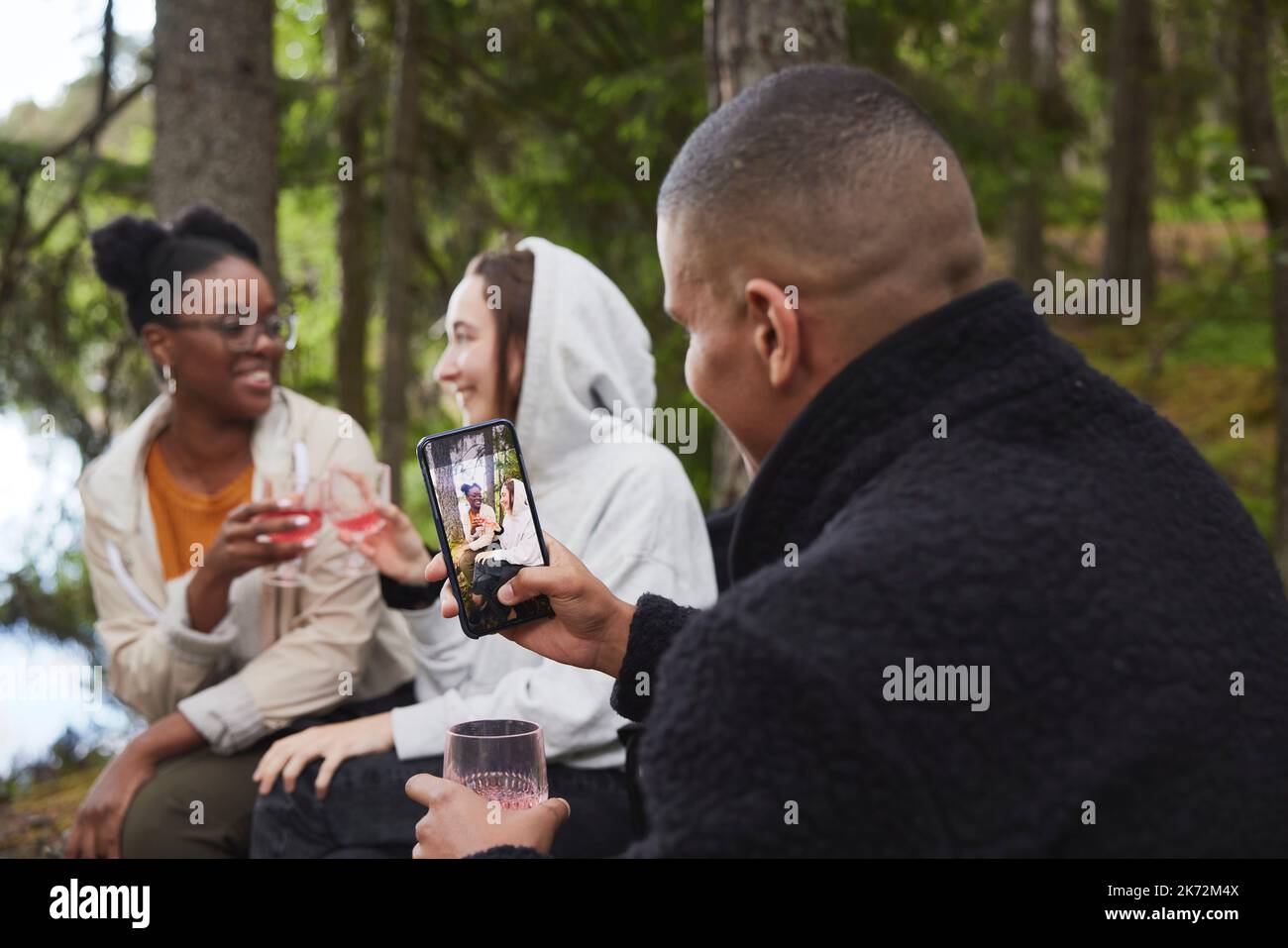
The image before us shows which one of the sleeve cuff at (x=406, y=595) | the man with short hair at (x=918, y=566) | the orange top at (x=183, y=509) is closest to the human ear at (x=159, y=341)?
the orange top at (x=183, y=509)

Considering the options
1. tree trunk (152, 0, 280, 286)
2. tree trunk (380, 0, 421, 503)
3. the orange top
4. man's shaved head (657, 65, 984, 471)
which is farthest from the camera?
tree trunk (380, 0, 421, 503)

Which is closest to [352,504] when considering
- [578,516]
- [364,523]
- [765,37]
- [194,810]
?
[364,523]

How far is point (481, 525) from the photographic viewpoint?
2.22 meters

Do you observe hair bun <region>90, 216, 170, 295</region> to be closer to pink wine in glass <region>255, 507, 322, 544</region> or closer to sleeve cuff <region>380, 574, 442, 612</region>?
pink wine in glass <region>255, 507, 322, 544</region>

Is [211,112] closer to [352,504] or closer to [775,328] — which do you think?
[352,504]

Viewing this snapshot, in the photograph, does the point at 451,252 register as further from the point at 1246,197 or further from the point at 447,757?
the point at 447,757

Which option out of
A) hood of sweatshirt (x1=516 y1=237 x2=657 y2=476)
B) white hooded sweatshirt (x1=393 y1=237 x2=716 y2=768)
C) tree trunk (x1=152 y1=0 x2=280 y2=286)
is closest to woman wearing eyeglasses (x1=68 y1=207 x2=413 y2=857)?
white hooded sweatshirt (x1=393 y1=237 x2=716 y2=768)

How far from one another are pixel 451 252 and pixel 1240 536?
7168 mm

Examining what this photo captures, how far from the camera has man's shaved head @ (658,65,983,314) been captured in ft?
5.89

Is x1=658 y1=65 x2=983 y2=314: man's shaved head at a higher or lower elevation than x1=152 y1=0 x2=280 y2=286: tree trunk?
lower

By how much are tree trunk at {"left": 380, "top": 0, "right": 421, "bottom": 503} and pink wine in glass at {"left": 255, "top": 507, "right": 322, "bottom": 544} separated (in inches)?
155

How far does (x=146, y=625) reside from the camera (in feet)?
11.9
